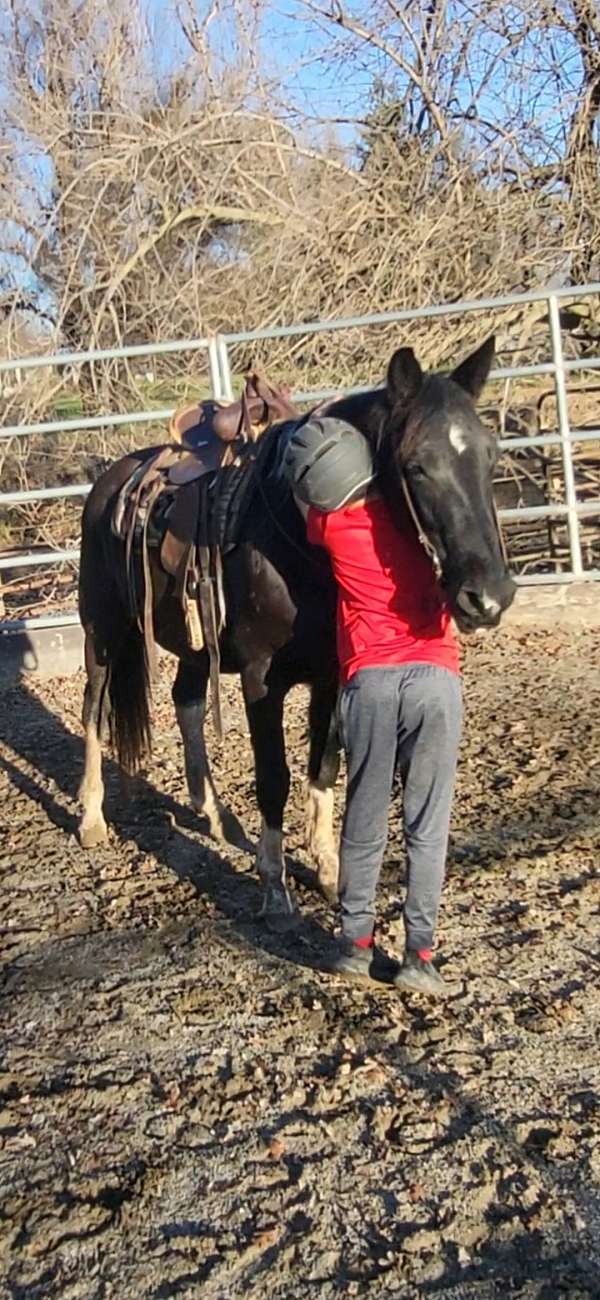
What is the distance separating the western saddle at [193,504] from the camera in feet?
13.1

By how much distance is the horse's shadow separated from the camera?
3762 millimetres

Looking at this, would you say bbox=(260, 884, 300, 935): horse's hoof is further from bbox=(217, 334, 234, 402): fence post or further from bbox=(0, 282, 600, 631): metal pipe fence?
bbox=(217, 334, 234, 402): fence post

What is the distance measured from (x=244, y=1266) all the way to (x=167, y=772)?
3587mm

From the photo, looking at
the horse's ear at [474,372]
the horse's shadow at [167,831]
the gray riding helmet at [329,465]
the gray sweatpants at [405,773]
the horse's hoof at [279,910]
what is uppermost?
the horse's ear at [474,372]

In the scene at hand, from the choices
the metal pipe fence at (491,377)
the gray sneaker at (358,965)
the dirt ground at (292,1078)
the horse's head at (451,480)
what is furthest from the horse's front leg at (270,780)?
the metal pipe fence at (491,377)

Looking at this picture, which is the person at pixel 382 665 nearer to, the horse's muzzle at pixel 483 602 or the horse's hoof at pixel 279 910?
the horse's muzzle at pixel 483 602

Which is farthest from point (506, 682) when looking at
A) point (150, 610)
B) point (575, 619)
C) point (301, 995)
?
point (301, 995)

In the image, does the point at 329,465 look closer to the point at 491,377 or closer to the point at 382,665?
the point at 382,665

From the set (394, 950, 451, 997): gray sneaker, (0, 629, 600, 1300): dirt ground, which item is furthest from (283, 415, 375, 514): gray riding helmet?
(0, 629, 600, 1300): dirt ground

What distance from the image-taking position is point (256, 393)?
4.35m

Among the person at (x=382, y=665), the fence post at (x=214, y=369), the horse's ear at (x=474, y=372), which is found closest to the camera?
the person at (x=382, y=665)

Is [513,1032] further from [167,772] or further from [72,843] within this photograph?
[167,772]

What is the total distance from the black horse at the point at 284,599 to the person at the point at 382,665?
11 centimetres

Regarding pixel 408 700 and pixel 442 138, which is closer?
pixel 408 700
